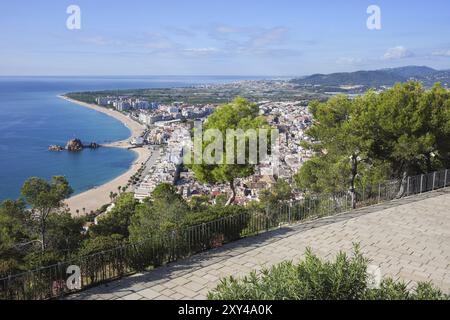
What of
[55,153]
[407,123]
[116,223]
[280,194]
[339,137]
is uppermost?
[407,123]

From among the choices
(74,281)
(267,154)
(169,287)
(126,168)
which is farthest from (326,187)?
(126,168)

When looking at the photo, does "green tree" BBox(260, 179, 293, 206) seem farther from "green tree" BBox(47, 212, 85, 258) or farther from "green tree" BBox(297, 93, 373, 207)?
"green tree" BBox(47, 212, 85, 258)

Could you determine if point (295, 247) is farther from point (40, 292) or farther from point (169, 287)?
point (40, 292)

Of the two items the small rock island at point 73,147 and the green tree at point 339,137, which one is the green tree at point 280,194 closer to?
the green tree at point 339,137

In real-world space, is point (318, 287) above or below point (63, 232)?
above

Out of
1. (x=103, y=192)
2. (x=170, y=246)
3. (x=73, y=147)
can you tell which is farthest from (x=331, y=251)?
(x=73, y=147)

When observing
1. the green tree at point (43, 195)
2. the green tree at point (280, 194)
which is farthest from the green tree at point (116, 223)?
the green tree at point (280, 194)

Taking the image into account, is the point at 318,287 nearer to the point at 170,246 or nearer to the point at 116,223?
the point at 170,246
